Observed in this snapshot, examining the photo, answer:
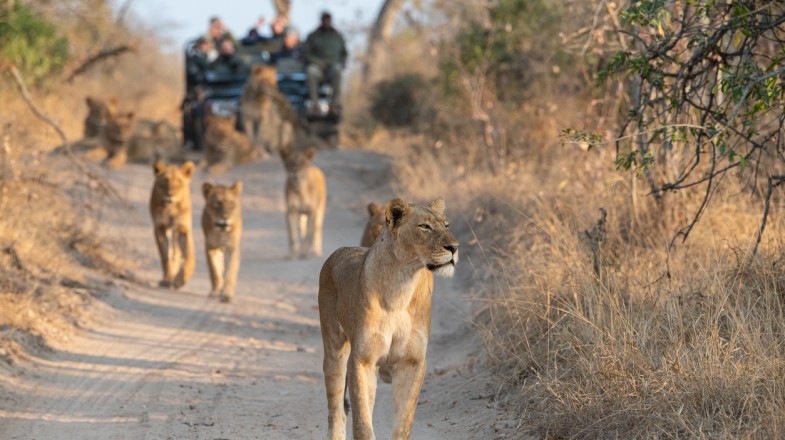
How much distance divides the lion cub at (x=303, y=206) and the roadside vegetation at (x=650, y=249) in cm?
148

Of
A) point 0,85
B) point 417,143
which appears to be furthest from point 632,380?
point 0,85

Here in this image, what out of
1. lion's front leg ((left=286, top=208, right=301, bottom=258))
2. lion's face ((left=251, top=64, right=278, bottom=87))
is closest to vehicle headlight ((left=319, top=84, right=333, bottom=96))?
lion's face ((left=251, top=64, right=278, bottom=87))

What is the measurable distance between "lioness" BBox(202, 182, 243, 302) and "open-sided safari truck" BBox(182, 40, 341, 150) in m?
9.63

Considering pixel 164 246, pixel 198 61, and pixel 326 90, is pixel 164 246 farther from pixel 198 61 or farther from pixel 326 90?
pixel 326 90

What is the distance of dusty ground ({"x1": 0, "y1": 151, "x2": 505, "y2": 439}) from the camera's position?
5973mm

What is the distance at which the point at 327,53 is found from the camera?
69.8 ft

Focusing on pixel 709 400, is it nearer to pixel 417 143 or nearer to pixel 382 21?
pixel 417 143

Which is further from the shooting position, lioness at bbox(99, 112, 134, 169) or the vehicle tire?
the vehicle tire

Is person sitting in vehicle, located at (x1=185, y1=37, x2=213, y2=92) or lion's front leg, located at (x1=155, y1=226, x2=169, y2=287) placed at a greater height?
person sitting in vehicle, located at (x1=185, y1=37, x2=213, y2=92)

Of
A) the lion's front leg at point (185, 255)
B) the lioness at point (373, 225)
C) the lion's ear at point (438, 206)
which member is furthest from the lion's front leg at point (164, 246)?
the lion's ear at point (438, 206)

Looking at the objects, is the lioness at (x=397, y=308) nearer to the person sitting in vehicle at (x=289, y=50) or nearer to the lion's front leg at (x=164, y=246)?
the lion's front leg at (x=164, y=246)

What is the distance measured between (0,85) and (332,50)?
20.9 ft

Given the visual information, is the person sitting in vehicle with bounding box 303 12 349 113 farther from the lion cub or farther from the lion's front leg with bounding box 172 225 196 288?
the lion's front leg with bounding box 172 225 196 288

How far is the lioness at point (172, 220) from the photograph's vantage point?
1024 cm
